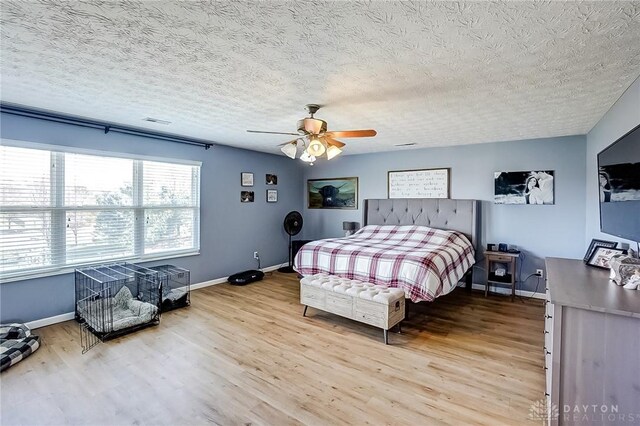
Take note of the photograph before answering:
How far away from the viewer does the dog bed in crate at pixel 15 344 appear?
2.46 metres

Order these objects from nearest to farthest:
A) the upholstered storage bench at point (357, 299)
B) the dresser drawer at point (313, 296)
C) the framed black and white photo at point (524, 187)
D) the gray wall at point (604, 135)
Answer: the gray wall at point (604, 135), the upholstered storage bench at point (357, 299), the dresser drawer at point (313, 296), the framed black and white photo at point (524, 187)

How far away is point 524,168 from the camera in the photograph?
4.38 meters

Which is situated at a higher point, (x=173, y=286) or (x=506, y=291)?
(x=173, y=286)

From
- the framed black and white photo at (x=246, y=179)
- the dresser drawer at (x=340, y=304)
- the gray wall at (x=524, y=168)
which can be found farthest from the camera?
the framed black and white photo at (x=246, y=179)

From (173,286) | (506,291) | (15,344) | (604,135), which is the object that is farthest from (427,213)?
(15,344)

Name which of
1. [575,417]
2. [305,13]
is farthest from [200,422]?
→ [305,13]

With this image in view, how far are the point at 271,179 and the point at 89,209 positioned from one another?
2983 mm

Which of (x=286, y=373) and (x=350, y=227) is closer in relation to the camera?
(x=286, y=373)

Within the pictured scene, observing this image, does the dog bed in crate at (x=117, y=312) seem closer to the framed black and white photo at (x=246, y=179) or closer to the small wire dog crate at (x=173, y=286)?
the small wire dog crate at (x=173, y=286)

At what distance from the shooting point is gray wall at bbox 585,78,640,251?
88.0 inches

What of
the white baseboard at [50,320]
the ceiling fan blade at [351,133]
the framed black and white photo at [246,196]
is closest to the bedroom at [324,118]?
the white baseboard at [50,320]

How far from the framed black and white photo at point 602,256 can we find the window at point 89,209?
472 centimetres

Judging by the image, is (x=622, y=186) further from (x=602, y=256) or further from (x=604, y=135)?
(x=604, y=135)

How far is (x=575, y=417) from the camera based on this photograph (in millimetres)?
1531
